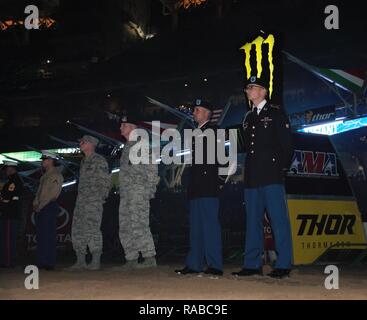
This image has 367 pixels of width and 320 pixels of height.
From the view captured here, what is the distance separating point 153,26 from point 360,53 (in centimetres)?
2085

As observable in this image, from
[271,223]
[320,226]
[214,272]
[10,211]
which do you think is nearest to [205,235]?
[214,272]

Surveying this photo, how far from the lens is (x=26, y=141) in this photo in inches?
966

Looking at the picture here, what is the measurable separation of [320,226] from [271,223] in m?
1.76

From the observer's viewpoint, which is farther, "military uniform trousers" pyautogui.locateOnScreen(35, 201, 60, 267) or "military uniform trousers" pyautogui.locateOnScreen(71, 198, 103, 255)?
"military uniform trousers" pyautogui.locateOnScreen(35, 201, 60, 267)

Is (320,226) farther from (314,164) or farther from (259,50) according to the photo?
(259,50)

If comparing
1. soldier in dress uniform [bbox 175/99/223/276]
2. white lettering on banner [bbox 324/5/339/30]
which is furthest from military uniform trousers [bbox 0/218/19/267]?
white lettering on banner [bbox 324/5/339/30]

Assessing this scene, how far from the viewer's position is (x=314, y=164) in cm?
621

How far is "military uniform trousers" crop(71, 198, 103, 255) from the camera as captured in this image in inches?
245

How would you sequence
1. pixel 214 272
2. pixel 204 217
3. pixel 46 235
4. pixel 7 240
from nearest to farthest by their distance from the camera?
pixel 214 272, pixel 204 217, pixel 46 235, pixel 7 240

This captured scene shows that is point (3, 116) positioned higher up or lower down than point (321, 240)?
higher up

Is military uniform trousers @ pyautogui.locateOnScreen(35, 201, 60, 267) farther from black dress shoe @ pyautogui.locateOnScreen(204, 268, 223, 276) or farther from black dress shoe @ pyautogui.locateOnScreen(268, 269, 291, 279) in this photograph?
black dress shoe @ pyautogui.locateOnScreen(268, 269, 291, 279)

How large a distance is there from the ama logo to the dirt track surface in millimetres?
1392
